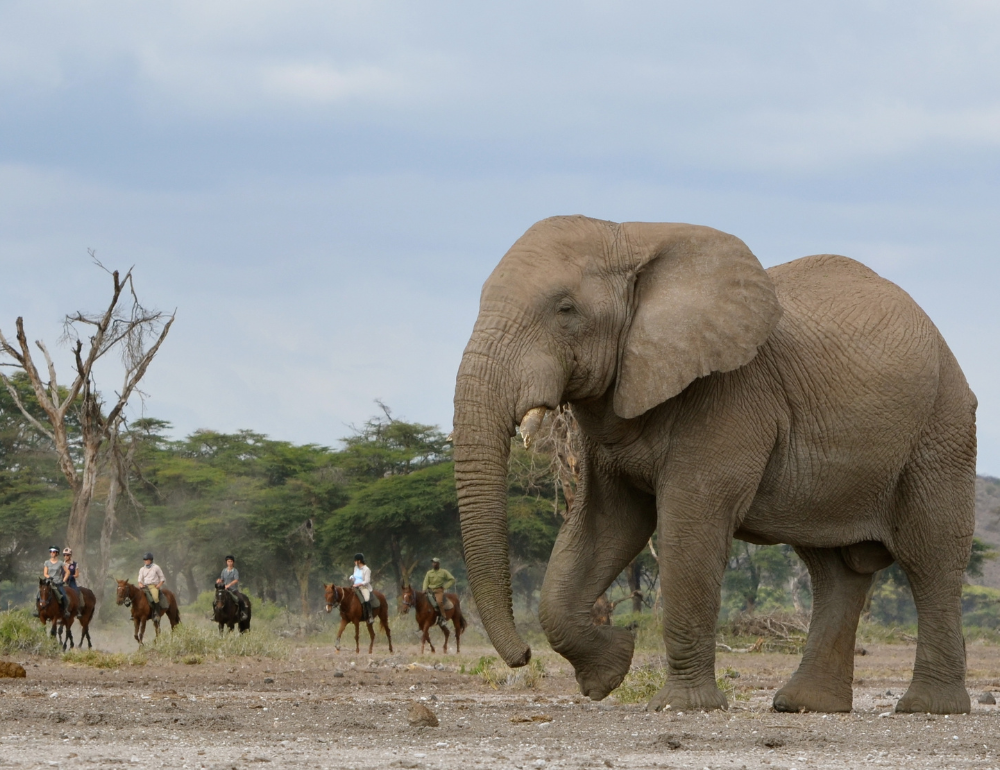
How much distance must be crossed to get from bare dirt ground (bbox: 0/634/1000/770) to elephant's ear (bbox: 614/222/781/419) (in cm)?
195

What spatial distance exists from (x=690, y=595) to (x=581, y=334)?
1.76 metres

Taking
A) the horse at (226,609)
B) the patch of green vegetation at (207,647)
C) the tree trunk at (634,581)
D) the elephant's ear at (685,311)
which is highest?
the elephant's ear at (685,311)

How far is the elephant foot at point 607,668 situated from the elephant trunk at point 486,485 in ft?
5.38

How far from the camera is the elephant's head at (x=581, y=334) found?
8.21 metres

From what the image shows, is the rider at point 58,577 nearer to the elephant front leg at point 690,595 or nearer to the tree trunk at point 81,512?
the tree trunk at point 81,512

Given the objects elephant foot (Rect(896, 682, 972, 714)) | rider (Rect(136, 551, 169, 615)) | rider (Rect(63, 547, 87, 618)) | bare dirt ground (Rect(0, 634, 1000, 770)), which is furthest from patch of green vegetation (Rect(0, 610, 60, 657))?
elephant foot (Rect(896, 682, 972, 714))

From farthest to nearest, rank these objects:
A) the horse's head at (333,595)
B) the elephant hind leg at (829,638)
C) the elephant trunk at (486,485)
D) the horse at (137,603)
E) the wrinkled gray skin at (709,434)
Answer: the horse's head at (333,595) < the horse at (137,603) < the elephant hind leg at (829,638) < the wrinkled gray skin at (709,434) < the elephant trunk at (486,485)

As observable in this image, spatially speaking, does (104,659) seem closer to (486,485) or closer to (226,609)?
(226,609)

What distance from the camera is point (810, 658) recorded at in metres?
10.7

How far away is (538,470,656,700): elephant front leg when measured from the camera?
965 centimetres

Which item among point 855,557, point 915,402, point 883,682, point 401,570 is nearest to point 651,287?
point 915,402

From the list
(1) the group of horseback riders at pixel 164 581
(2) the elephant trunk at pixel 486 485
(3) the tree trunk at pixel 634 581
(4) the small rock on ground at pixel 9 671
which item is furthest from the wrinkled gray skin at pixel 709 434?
(3) the tree trunk at pixel 634 581

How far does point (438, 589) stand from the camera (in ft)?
89.0

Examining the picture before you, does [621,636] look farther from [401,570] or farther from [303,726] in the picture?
[401,570]
